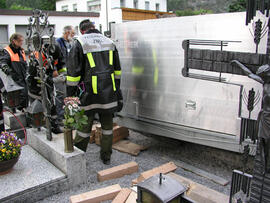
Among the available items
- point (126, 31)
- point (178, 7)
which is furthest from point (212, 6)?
point (126, 31)

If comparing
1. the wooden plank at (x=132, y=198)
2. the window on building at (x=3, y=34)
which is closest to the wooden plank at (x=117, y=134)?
the wooden plank at (x=132, y=198)

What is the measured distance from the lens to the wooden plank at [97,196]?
3129mm

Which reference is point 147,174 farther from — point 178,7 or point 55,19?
point 178,7

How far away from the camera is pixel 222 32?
3.35 meters

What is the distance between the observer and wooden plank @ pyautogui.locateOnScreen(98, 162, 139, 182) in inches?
148

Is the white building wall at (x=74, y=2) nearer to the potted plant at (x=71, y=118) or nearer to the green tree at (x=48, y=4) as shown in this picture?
the green tree at (x=48, y=4)

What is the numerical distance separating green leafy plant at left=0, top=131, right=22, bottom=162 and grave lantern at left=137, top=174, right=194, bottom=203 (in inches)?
79.8

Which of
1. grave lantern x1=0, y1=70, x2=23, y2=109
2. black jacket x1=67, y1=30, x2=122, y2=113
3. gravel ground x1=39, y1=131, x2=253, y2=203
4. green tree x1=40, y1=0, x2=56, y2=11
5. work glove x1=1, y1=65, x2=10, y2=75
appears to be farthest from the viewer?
green tree x1=40, y1=0, x2=56, y2=11

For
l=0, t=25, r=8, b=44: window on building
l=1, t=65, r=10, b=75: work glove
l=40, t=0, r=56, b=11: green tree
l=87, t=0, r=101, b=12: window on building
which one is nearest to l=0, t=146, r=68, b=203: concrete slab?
l=1, t=65, r=10, b=75: work glove

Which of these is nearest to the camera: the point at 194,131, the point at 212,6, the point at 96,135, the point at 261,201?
the point at 261,201

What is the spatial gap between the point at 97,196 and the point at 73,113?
108 cm

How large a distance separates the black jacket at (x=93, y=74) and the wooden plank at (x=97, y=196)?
45.0 inches

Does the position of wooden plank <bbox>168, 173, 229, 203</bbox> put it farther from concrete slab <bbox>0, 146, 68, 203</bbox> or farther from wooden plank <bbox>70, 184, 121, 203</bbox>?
concrete slab <bbox>0, 146, 68, 203</bbox>

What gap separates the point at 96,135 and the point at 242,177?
332 centimetres
